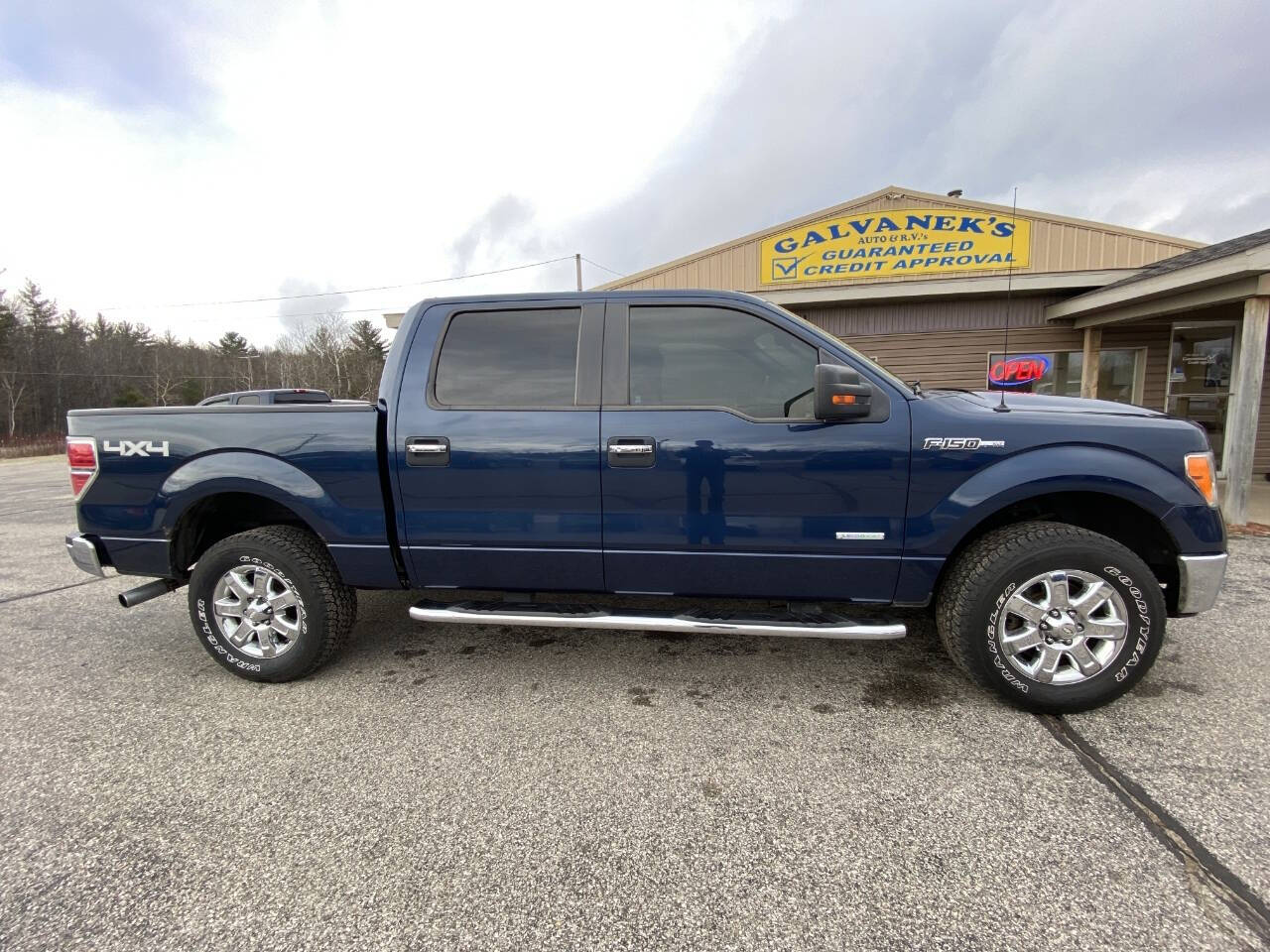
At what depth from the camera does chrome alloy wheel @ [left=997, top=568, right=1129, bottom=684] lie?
2.60 metres

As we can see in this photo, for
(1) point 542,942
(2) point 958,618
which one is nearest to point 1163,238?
(2) point 958,618

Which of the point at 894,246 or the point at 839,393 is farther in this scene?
the point at 894,246

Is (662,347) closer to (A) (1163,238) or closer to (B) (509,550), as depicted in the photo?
(B) (509,550)

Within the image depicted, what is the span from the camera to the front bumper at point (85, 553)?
10.5ft

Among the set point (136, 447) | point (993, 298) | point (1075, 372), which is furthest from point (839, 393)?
point (1075, 372)

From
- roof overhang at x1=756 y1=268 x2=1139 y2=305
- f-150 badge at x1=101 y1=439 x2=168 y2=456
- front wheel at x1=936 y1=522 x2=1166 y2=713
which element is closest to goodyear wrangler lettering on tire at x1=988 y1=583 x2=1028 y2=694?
front wheel at x1=936 y1=522 x2=1166 y2=713

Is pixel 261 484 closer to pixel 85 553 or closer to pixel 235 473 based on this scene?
pixel 235 473

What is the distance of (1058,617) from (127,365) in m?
61.4

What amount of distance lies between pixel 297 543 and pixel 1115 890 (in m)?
3.66

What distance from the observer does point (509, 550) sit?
9.70 feet

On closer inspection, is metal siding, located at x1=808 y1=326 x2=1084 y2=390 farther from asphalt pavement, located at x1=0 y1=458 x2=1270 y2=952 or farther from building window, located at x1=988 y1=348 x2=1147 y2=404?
asphalt pavement, located at x1=0 y1=458 x2=1270 y2=952

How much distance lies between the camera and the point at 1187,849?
1.89m

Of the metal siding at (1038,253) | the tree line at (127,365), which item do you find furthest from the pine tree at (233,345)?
the metal siding at (1038,253)

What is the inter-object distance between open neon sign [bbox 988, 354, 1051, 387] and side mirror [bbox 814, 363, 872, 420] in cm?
826
